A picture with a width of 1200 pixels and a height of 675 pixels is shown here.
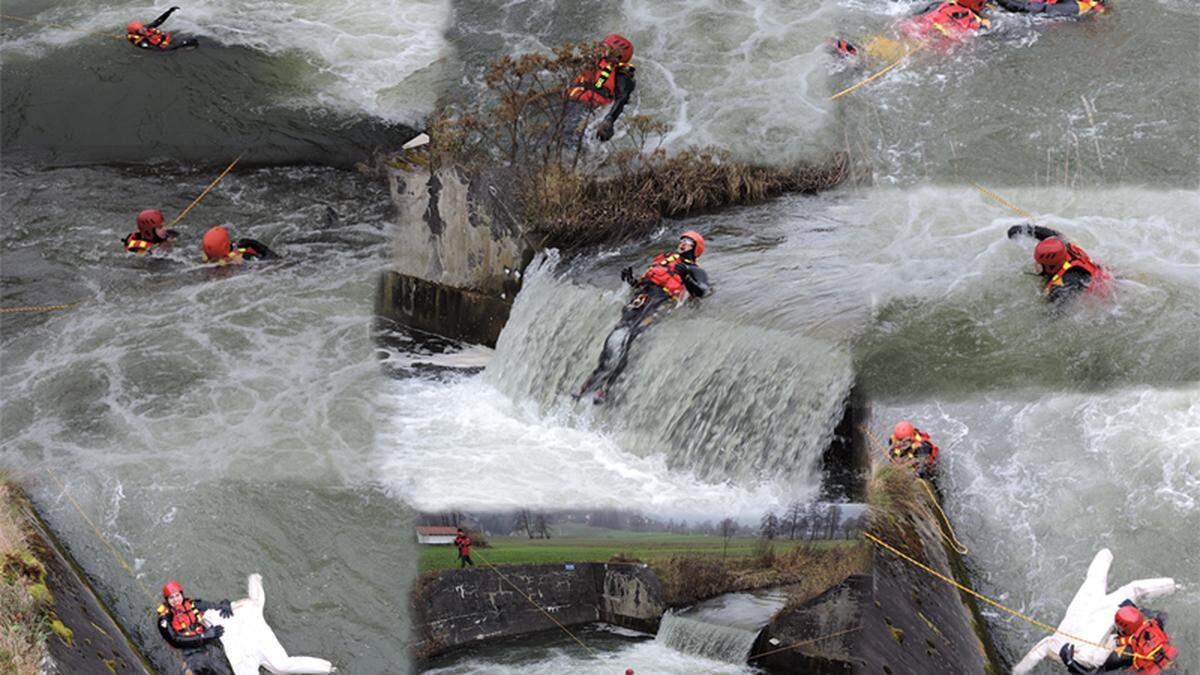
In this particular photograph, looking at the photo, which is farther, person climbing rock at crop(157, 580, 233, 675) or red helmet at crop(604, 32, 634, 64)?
red helmet at crop(604, 32, 634, 64)

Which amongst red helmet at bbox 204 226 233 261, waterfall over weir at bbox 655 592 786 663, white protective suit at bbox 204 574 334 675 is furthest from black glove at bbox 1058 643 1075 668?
red helmet at bbox 204 226 233 261

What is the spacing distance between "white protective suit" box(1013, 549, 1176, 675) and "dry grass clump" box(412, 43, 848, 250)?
6.42 m

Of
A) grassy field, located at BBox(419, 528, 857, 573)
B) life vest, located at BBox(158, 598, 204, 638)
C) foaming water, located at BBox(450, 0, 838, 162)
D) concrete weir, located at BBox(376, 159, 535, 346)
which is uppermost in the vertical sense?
foaming water, located at BBox(450, 0, 838, 162)

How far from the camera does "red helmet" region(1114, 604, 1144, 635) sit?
1238cm

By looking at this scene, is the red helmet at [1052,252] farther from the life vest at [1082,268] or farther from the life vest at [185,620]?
the life vest at [185,620]

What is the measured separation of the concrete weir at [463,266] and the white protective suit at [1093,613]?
279 inches

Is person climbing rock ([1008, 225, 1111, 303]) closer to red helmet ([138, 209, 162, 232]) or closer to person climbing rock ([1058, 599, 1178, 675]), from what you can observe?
person climbing rock ([1058, 599, 1178, 675])

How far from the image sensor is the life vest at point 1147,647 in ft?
40.7

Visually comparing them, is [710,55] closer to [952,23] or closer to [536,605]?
[952,23]

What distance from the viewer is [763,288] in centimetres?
1608

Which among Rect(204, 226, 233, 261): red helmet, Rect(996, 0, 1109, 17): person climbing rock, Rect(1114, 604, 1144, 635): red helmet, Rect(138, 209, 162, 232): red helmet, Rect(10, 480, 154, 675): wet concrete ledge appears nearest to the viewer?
Rect(1114, 604, 1144, 635): red helmet

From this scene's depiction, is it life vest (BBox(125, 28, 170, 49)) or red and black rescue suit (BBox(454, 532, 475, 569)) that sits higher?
life vest (BBox(125, 28, 170, 49))

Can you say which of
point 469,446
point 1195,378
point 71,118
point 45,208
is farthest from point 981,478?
point 71,118

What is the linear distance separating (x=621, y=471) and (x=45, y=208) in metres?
9.13
